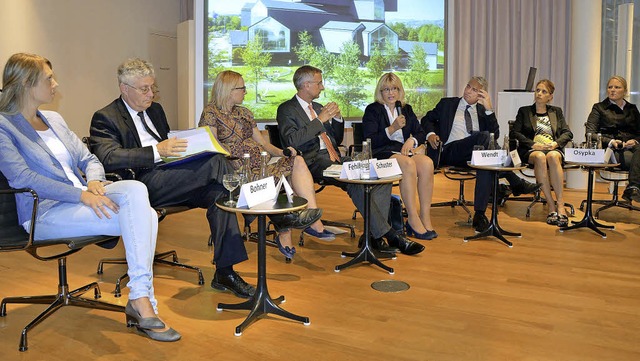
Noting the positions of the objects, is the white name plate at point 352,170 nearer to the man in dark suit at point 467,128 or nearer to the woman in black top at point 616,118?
the man in dark suit at point 467,128

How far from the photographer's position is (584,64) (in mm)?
7734

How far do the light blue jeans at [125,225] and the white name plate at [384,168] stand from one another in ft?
5.30

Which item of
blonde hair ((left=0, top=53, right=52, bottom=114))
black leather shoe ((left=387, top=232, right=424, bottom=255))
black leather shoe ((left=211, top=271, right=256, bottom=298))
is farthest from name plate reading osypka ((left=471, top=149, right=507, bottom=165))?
blonde hair ((left=0, top=53, right=52, bottom=114))

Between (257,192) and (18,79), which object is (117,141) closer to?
(18,79)

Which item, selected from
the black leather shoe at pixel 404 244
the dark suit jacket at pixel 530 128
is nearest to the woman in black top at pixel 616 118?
the dark suit jacket at pixel 530 128

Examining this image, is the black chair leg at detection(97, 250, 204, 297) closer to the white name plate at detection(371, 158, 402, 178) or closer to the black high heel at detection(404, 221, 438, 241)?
the white name plate at detection(371, 158, 402, 178)

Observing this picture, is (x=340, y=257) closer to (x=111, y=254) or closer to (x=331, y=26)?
(x=111, y=254)

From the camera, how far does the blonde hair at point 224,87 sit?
468 cm

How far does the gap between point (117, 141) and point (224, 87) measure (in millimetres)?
1140

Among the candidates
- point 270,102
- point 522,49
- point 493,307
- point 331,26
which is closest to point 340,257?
point 493,307

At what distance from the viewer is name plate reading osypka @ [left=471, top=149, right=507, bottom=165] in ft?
16.5

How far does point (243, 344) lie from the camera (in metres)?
3.01

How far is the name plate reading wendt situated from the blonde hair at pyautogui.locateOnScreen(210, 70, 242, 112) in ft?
9.02

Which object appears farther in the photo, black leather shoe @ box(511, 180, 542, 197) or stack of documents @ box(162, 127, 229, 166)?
black leather shoe @ box(511, 180, 542, 197)
